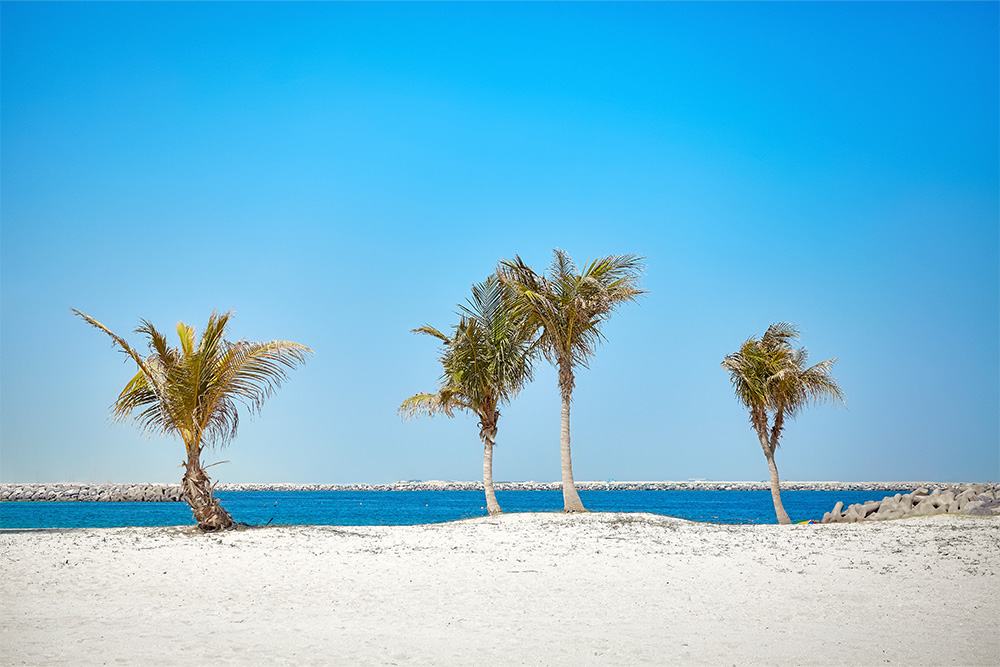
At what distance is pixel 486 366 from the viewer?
20.1 meters

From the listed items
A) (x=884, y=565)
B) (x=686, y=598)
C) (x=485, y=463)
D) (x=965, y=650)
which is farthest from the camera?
(x=485, y=463)

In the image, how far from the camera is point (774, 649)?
6.95m

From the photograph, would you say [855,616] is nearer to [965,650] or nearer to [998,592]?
[965,650]

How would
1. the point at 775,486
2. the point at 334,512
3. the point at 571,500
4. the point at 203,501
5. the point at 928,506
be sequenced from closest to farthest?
the point at 203,501, the point at 571,500, the point at 928,506, the point at 775,486, the point at 334,512

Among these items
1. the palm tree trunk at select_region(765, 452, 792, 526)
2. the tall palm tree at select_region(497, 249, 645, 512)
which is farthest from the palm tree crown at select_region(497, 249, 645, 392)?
the palm tree trunk at select_region(765, 452, 792, 526)

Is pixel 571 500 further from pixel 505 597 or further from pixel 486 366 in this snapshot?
pixel 505 597

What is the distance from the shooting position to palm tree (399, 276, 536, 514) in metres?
19.9

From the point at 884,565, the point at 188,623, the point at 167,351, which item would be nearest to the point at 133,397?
the point at 167,351

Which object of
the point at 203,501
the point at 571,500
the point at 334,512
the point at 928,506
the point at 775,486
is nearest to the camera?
the point at 203,501

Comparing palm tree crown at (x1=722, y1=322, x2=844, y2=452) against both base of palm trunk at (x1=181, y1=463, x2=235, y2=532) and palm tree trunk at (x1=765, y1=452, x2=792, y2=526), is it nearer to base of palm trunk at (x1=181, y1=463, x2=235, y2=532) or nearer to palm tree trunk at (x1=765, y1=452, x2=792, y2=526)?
palm tree trunk at (x1=765, y1=452, x2=792, y2=526)

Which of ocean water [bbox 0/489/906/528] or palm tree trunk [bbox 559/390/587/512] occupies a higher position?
palm tree trunk [bbox 559/390/587/512]

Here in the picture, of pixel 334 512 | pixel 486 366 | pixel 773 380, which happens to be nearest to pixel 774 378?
pixel 773 380

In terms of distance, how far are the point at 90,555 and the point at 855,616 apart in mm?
10874

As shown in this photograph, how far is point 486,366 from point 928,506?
39.4ft
